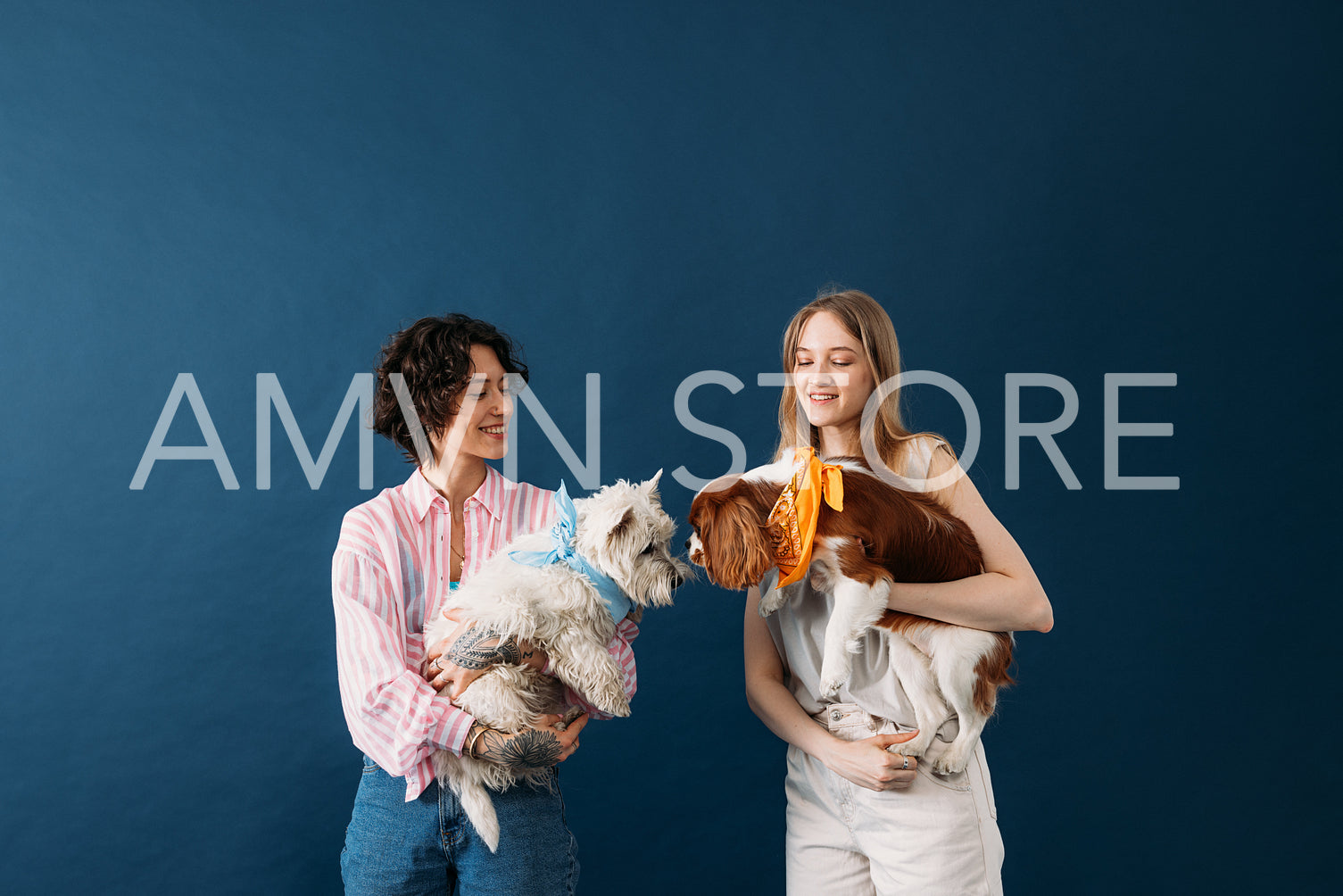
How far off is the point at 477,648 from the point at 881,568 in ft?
2.95

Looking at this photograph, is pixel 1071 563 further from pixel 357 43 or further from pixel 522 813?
pixel 357 43

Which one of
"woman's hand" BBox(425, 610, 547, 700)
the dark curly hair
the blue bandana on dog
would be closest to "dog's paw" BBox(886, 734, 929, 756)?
the blue bandana on dog

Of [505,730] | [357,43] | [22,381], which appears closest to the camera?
[505,730]

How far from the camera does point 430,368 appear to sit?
1.96 m

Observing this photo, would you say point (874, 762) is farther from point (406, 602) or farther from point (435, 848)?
point (406, 602)

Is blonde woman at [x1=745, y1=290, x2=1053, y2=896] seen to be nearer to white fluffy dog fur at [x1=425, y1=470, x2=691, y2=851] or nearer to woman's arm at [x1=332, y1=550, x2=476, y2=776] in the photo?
white fluffy dog fur at [x1=425, y1=470, x2=691, y2=851]

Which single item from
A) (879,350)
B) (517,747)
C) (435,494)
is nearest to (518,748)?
(517,747)

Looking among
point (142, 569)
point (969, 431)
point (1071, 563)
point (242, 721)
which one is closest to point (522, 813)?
point (242, 721)

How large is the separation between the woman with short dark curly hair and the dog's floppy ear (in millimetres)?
416

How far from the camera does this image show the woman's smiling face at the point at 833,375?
1.99m

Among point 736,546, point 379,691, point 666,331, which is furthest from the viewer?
point 666,331

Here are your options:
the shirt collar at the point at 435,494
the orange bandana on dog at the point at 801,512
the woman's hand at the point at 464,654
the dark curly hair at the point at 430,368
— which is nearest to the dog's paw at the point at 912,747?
the orange bandana on dog at the point at 801,512

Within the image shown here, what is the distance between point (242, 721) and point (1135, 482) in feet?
11.6

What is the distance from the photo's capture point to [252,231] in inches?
121
